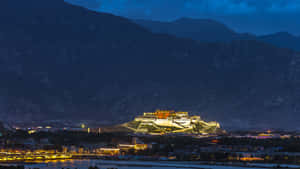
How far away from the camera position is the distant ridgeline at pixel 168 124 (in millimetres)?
177113

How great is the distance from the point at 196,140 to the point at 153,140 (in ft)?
24.2

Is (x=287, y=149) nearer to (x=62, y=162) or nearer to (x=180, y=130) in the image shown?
(x=62, y=162)

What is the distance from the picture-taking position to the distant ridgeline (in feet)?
581

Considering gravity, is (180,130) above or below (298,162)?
above

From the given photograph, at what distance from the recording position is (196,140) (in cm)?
14962

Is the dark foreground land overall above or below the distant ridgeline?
below

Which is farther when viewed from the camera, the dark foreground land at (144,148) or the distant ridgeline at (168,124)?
the distant ridgeline at (168,124)

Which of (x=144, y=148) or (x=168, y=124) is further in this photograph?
(x=168, y=124)

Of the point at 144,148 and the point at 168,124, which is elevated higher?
the point at 168,124

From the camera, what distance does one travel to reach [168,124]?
178000mm

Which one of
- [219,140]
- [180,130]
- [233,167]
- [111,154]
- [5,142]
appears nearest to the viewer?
[233,167]

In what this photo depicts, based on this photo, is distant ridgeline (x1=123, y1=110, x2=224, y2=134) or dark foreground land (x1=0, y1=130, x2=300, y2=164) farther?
distant ridgeline (x1=123, y1=110, x2=224, y2=134)

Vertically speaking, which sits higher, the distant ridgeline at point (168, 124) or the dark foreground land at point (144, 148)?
the distant ridgeline at point (168, 124)

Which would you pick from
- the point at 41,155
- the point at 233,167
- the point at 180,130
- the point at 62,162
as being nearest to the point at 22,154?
the point at 41,155
